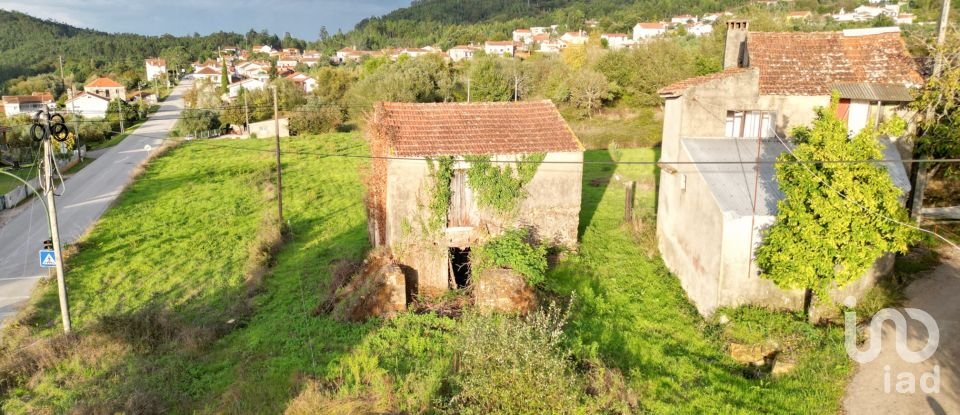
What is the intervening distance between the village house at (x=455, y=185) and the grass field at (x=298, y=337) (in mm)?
1913

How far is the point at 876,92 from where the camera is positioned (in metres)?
17.0

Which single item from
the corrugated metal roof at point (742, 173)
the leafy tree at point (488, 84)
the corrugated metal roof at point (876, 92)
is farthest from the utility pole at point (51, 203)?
the leafy tree at point (488, 84)

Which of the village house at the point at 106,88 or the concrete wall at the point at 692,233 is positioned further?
the village house at the point at 106,88

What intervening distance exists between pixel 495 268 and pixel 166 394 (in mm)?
8168

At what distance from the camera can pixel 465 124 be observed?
1823 cm

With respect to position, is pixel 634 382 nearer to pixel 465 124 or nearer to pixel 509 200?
pixel 509 200

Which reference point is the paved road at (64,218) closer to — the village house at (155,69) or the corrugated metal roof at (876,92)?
the corrugated metal roof at (876,92)

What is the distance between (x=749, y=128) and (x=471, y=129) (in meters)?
8.33

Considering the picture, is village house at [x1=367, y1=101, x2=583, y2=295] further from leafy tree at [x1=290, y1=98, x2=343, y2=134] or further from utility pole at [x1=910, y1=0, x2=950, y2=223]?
leafy tree at [x1=290, y1=98, x2=343, y2=134]

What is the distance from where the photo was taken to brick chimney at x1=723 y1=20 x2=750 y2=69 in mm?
19922

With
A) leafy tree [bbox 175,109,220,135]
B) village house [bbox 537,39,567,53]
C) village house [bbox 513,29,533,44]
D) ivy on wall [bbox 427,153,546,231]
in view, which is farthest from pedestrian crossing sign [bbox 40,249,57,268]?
village house [bbox 513,29,533,44]

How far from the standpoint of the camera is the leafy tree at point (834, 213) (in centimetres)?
1180

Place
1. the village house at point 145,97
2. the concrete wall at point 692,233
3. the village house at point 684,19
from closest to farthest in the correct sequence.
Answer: the concrete wall at point 692,233
the village house at point 145,97
the village house at point 684,19

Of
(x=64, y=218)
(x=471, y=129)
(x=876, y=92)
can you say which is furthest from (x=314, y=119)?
(x=876, y=92)
